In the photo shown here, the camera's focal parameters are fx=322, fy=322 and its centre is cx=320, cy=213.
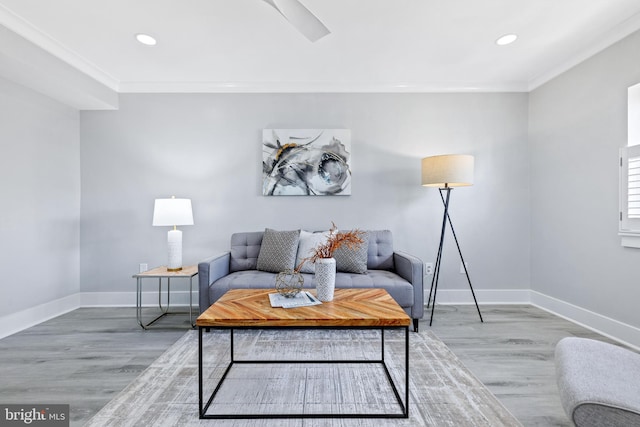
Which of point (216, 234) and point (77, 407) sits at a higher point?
point (216, 234)

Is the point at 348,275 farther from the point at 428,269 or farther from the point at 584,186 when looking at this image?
the point at 584,186

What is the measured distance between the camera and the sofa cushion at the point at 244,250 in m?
3.30

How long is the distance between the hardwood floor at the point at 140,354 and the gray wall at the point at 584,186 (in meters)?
0.39

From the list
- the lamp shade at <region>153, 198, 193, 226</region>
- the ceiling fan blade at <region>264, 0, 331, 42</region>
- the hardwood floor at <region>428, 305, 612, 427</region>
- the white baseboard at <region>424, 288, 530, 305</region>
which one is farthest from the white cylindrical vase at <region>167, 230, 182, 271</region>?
the white baseboard at <region>424, 288, 530, 305</region>

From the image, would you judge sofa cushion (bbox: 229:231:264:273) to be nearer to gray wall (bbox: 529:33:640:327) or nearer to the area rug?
the area rug

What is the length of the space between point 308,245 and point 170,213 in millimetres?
1381

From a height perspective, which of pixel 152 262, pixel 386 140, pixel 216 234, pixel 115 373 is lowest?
pixel 115 373

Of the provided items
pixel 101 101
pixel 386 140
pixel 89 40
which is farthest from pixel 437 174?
pixel 101 101

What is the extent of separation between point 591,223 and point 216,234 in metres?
3.74

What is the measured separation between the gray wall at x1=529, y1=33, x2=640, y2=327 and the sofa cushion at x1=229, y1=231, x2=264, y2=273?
308 centimetres

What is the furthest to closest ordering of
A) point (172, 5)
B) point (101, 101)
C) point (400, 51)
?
point (101, 101) < point (400, 51) < point (172, 5)

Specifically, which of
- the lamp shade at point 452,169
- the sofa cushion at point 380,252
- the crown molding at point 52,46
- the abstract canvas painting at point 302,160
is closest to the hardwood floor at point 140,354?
the sofa cushion at point 380,252

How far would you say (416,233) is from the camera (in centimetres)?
372

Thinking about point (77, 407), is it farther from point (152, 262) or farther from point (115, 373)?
point (152, 262)
